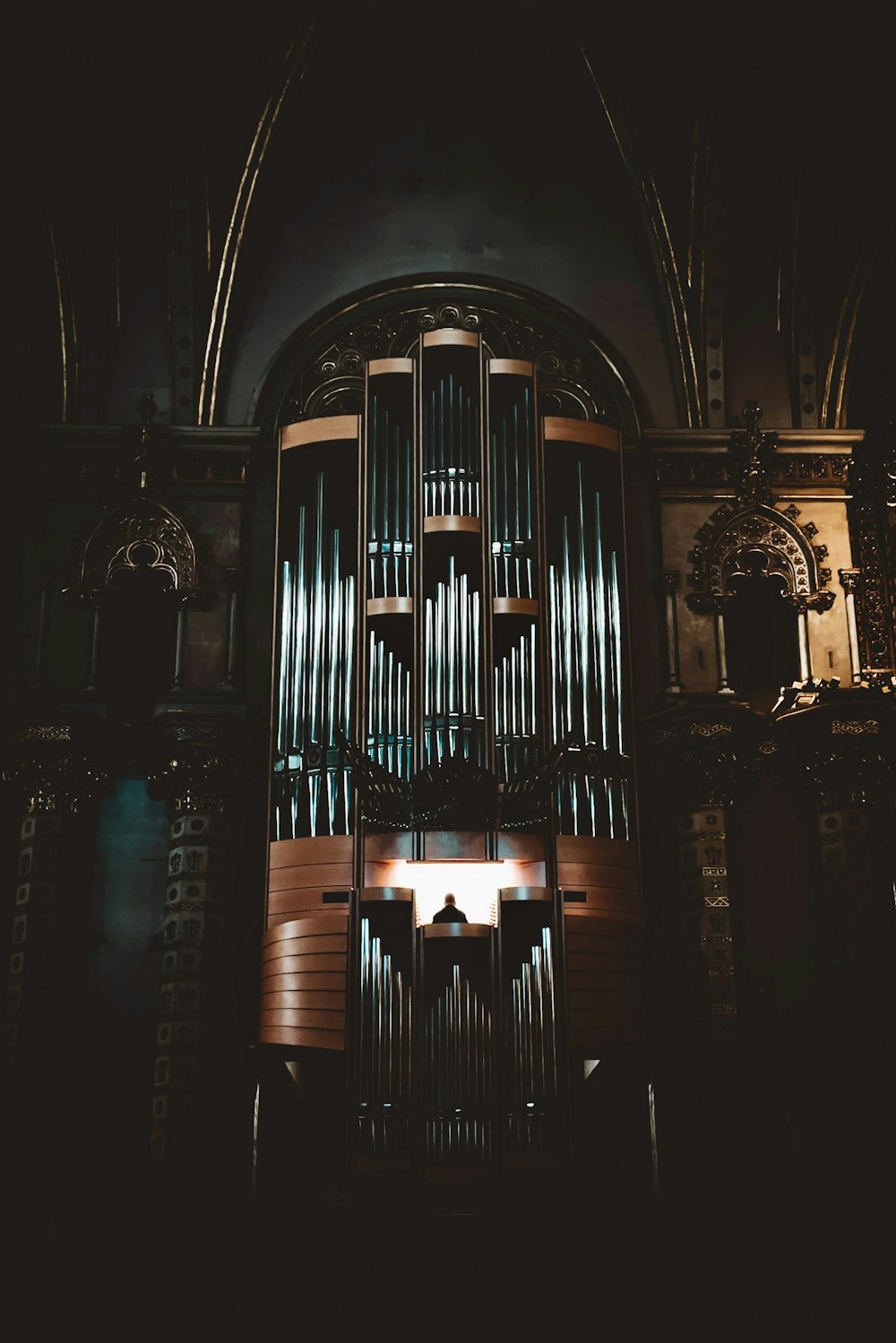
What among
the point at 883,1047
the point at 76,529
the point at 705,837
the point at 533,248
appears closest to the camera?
the point at 883,1047

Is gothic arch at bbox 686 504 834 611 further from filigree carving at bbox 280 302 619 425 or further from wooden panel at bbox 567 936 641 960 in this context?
wooden panel at bbox 567 936 641 960

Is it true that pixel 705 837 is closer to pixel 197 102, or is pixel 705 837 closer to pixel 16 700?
pixel 16 700

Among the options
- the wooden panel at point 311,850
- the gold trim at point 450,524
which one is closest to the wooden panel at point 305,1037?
the wooden panel at point 311,850

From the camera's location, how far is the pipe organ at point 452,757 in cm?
1094

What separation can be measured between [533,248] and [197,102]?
3.41 metres

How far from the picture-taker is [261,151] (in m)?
14.3

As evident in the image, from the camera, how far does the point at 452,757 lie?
39.5 ft

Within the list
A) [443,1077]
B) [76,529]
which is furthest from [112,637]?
[443,1077]

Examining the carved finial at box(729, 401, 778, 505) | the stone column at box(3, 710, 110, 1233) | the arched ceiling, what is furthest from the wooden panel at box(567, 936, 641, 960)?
the arched ceiling

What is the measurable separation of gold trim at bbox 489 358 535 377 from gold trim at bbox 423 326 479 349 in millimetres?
226

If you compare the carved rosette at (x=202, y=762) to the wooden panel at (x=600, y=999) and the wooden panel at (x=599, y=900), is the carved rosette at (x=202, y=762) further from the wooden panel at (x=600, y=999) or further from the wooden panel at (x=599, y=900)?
the wooden panel at (x=600, y=999)

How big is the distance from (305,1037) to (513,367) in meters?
6.06

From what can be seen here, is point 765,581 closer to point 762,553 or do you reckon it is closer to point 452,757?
point 762,553

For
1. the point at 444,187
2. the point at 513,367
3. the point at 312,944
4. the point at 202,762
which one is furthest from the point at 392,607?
the point at 444,187
